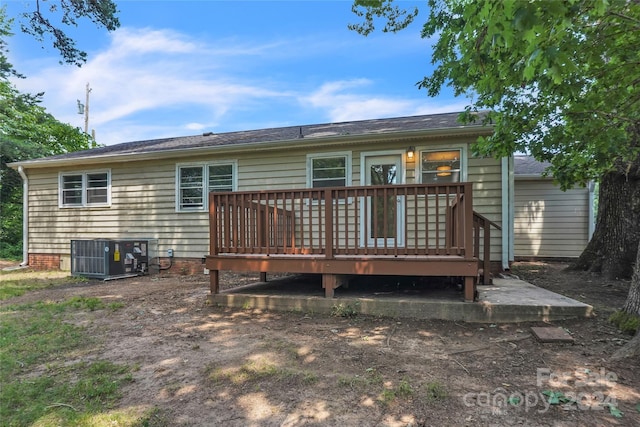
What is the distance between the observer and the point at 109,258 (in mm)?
7629

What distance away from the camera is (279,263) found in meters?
4.68

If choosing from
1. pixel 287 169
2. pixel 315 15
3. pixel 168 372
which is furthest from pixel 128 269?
pixel 315 15

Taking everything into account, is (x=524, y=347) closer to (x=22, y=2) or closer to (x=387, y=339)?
(x=387, y=339)

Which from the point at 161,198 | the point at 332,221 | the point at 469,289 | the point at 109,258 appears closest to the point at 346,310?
the point at 332,221

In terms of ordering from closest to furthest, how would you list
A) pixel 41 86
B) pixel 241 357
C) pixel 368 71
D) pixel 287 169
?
1. pixel 241 357
2. pixel 287 169
3. pixel 368 71
4. pixel 41 86

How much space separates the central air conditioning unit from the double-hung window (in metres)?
7.03

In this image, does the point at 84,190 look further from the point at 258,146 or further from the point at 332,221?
the point at 332,221

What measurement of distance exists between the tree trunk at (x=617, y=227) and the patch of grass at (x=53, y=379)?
8.37 m

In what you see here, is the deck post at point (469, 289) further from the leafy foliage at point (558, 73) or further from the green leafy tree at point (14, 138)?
the green leafy tree at point (14, 138)

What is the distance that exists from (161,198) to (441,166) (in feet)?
22.6

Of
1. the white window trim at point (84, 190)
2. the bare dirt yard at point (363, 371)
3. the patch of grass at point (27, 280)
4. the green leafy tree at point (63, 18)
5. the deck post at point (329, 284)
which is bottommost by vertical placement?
the patch of grass at point (27, 280)

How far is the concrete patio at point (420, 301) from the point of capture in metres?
3.70

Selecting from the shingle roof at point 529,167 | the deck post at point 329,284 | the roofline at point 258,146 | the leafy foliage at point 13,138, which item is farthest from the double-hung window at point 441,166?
the leafy foliage at point 13,138

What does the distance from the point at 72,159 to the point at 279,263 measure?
7.65 metres
